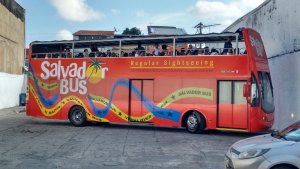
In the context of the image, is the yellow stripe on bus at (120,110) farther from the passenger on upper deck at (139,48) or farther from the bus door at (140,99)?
the passenger on upper deck at (139,48)

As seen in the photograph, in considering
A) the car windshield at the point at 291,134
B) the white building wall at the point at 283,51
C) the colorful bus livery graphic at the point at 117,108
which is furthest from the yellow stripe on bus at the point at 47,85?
the car windshield at the point at 291,134

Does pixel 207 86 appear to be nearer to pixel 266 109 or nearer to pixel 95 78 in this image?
pixel 266 109

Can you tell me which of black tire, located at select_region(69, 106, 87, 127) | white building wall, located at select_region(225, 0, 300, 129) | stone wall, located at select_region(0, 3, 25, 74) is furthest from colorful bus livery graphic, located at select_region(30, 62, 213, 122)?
stone wall, located at select_region(0, 3, 25, 74)

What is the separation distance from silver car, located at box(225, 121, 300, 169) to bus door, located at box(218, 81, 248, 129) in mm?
7401

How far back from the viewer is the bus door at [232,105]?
610 inches

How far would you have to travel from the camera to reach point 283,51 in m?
18.0

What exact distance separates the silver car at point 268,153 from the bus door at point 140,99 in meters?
9.62

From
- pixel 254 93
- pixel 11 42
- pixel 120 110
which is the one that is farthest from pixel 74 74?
pixel 11 42

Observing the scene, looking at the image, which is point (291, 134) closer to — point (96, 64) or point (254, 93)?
point (254, 93)

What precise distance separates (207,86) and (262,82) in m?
2.12

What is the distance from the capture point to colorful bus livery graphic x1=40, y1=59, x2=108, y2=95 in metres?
18.5

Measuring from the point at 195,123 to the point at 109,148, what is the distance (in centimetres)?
513

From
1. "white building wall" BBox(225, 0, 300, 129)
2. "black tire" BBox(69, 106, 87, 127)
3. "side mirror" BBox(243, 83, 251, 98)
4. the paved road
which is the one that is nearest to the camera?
the paved road

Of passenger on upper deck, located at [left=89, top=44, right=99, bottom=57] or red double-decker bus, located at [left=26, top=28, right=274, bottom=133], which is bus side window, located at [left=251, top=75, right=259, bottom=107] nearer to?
red double-decker bus, located at [left=26, top=28, right=274, bottom=133]
